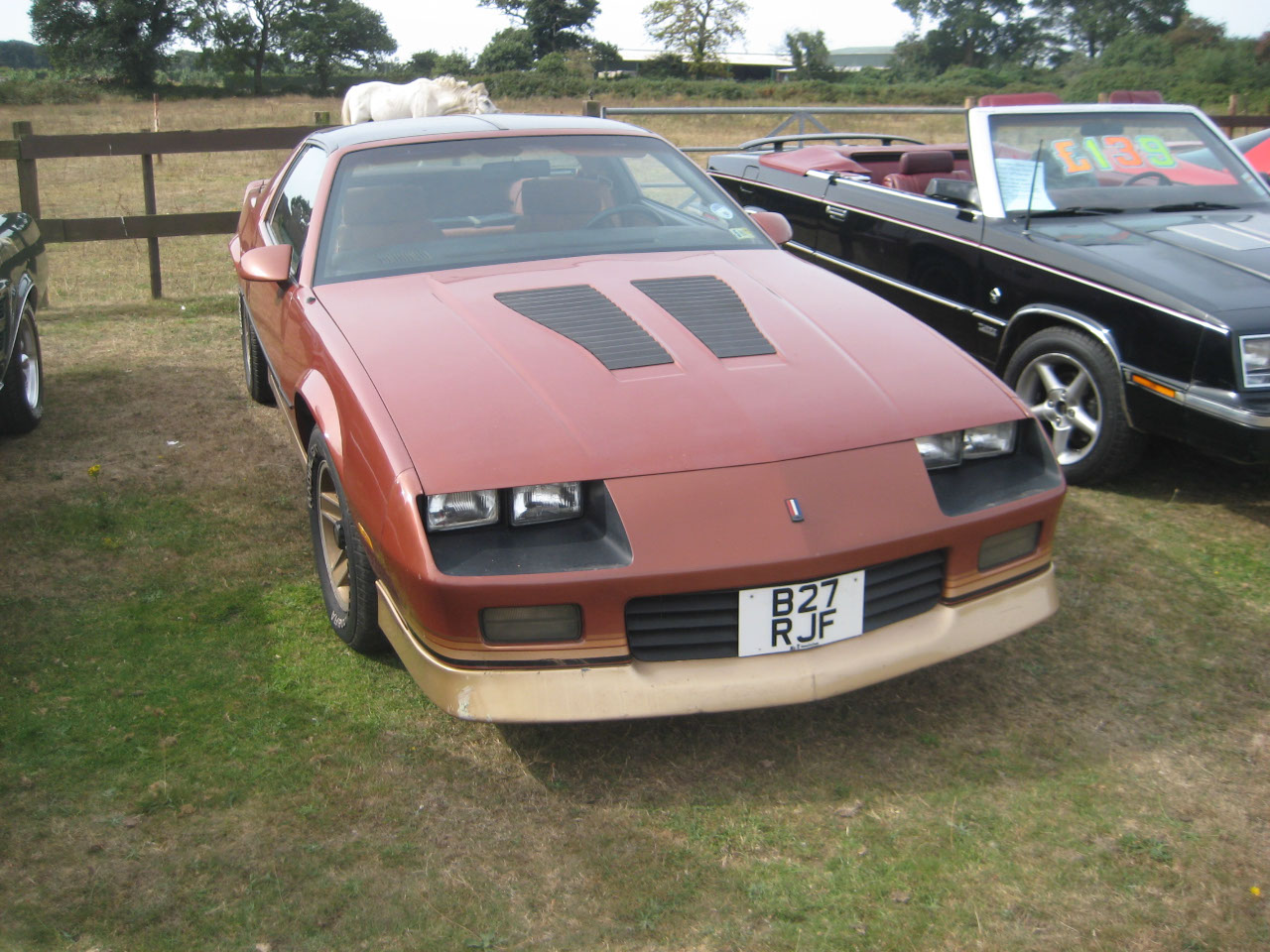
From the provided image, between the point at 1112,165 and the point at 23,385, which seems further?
the point at 1112,165

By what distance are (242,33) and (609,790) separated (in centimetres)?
6603

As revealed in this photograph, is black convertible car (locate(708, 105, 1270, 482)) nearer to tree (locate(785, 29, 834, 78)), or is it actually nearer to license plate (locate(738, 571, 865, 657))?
license plate (locate(738, 571, 865, 657))

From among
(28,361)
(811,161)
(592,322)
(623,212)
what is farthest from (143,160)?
(592,322)

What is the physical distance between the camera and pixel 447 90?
28.3ft

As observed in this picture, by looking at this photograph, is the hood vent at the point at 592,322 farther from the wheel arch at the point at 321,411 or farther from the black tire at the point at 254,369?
the black tire at the point at 254,369

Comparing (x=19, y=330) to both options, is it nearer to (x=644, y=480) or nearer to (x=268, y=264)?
(x=268, y=264)

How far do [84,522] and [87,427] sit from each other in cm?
135

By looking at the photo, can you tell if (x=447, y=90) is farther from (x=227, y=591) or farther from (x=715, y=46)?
(x=715, y=46)

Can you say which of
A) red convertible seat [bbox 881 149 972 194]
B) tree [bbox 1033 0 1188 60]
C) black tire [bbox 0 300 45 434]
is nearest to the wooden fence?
black tire [bbox 0 300 45 434]

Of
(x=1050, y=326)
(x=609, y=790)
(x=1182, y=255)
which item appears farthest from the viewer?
(x=1050, y=326)

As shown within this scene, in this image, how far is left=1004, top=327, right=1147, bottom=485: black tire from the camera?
4.34 meters

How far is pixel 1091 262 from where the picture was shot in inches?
172

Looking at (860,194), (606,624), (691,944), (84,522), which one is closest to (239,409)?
(84,522)

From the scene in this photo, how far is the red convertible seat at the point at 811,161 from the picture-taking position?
21.4 feet
